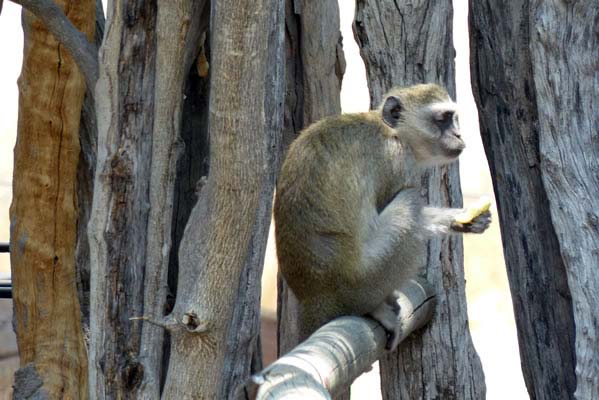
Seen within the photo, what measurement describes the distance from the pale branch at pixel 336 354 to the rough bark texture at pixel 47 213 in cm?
155

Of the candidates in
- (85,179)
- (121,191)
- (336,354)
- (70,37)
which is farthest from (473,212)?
(85,179)

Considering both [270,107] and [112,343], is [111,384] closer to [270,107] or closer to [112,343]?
[112,343]

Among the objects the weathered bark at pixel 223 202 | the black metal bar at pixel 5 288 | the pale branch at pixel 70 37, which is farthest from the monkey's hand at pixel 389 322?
the black metal bar at pixel 5 288

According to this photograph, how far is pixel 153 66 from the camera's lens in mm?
4379

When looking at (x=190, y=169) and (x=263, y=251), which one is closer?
(x=263, y=251)

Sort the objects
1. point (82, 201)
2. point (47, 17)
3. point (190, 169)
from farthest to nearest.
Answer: point (82, 201) → point (190, 169) → point (47, 17)

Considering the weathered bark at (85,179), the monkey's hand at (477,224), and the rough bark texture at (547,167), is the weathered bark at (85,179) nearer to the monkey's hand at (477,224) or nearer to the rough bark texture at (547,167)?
the monkey's hand at (477,224)

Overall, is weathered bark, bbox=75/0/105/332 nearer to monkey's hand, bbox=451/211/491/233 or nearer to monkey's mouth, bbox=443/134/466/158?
monkey's mouth, bbox=443/134/466/158

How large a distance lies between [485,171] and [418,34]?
6.84 m

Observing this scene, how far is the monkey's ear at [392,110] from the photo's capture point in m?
5.05

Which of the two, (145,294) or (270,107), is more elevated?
(270,107)

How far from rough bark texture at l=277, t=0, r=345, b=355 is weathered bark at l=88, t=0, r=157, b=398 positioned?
1518 mm

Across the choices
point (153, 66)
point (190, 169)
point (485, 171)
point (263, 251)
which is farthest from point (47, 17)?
point (485, 171)

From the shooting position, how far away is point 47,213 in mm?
5293
